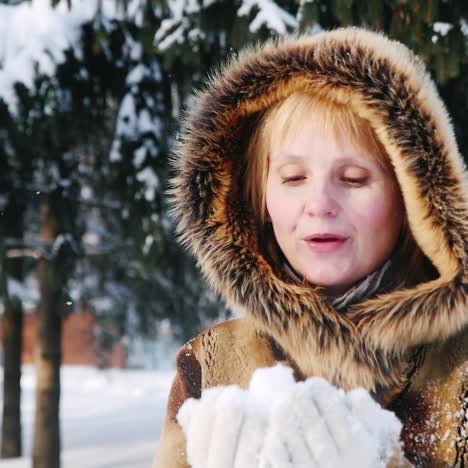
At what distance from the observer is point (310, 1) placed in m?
3.46

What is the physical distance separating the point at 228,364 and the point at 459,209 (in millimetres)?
667

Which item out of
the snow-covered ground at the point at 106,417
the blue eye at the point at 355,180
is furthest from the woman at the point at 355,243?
the snow-covered ground at the point at 106,417

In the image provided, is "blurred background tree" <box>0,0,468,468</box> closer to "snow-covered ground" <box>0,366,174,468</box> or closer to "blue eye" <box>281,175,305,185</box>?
"snow-covered ground" <box>0,366,174,468</box>

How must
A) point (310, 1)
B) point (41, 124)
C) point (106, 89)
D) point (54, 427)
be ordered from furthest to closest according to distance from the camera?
point (54, 427)
point (106, 89)
point (41, 124)
point (310, 1)

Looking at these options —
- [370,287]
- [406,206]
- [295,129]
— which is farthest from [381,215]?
[295,129]

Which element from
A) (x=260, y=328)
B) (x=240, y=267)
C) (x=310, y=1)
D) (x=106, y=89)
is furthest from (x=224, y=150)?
(x=106, y=89)

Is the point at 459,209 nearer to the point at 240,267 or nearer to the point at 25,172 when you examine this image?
the point at 240,267

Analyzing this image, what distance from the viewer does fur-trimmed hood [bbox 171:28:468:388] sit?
1535 mm

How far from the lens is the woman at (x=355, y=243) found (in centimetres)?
153

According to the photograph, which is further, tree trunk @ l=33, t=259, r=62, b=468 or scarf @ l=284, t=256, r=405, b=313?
tree trunk @ l=33, t=259, r=62, b=468

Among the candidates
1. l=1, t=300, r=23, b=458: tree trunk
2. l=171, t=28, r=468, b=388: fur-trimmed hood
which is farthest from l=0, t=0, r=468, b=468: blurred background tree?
l=171, t=28, r=468, b=388: fur-trimmed hood

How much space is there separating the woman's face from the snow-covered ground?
22.1 feet

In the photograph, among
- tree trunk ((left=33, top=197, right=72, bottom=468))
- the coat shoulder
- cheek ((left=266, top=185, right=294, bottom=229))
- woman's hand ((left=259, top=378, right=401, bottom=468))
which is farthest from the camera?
tree trunk ((left=33, top=197, right=72, bottom=468))

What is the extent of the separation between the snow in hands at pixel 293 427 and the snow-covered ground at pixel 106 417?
22.1 feet
